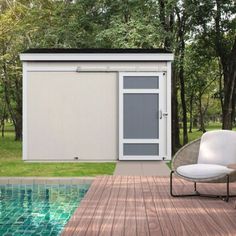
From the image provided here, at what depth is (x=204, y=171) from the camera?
499 cm

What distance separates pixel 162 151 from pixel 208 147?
4.74 m

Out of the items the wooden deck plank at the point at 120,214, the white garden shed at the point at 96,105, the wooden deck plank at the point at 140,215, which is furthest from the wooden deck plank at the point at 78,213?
the white garden shed at the point at 96,105

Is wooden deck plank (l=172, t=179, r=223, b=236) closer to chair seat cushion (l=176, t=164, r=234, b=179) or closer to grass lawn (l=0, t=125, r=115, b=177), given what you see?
chair seat cushion (l=176, t=164, r=234, b=179)

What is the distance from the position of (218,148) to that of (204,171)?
624 mm

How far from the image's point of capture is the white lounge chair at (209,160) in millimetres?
4969

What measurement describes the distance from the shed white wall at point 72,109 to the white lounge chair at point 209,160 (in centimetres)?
475

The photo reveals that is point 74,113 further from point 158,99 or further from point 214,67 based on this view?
point 214,67

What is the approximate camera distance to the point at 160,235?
3.49 meters

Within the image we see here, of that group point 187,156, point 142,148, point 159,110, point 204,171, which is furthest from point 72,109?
point 204,171

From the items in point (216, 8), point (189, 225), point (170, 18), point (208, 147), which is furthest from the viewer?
point (170, 18)

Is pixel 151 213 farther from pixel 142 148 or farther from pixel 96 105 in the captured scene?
pixel 96 105

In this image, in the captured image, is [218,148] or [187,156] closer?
[218,148]

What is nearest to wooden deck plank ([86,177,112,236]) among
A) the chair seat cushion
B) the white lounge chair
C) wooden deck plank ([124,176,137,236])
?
wooden deck plank ([124,176,137,236])

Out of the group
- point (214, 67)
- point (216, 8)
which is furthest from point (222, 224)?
point (214, 67)
